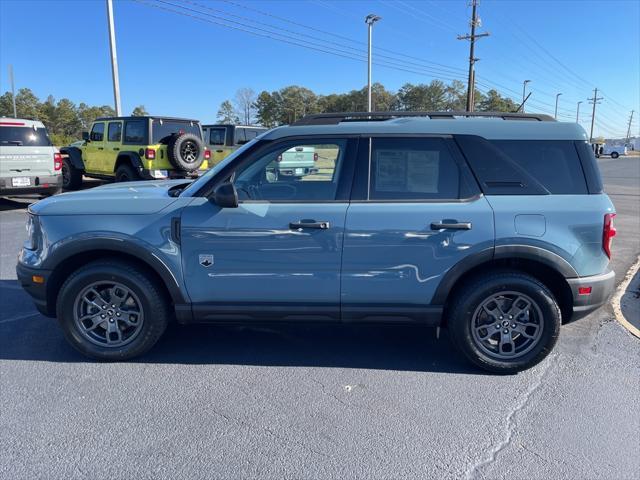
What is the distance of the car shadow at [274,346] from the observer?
3.79 metres

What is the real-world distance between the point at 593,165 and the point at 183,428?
3.27 meters

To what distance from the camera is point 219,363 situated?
3758mm

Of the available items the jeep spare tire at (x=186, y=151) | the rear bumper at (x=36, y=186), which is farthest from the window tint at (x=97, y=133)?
the jeep spare tire at (x=186, y=151)

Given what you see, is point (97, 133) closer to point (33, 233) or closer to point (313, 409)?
point (33, 233)

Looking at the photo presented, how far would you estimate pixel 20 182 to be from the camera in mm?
10539

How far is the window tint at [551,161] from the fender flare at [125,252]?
256 cm

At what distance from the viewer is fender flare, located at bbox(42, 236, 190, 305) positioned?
3521mm

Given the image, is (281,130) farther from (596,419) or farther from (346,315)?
(596,419)

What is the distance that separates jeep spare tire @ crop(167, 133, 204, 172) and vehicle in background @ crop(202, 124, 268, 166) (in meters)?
3.57

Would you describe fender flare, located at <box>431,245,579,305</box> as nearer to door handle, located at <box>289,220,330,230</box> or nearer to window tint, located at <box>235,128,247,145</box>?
door handle, located at <box>289,220,330,230</box>

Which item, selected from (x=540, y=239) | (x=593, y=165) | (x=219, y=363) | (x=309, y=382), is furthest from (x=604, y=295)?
(x=219, y=363)

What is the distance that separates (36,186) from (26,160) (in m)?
0.60

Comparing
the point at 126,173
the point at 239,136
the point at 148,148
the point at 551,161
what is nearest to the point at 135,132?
the point at 148,148

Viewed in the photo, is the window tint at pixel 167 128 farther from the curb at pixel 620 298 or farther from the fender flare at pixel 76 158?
the curb at pixel 620 298
